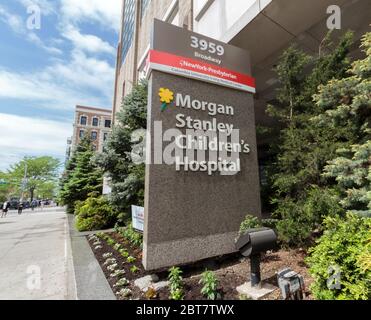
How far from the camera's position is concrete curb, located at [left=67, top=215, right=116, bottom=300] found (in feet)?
11.8

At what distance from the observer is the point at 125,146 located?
9.77 meters

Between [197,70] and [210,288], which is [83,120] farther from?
[210,288]

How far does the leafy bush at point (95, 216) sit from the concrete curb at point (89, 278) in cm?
390

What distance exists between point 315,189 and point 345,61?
3084 millimetres

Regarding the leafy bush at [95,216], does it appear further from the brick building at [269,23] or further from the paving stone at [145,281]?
the brick building at [269,23]

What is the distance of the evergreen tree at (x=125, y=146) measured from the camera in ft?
28.2

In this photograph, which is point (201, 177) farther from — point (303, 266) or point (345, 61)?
point (345, 61)

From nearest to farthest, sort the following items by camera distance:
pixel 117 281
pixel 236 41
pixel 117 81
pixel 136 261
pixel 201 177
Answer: pixel 117 281 → pixel 201 177 → pixel 136 261 → pixel 236 41 → pixel 117 81

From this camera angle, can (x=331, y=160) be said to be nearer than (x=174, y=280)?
No

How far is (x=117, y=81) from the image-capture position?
76.9 feet

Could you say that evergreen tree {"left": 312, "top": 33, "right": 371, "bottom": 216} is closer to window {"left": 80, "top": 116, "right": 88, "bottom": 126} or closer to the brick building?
the brick building

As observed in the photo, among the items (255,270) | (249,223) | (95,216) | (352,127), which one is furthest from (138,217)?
(95,216)

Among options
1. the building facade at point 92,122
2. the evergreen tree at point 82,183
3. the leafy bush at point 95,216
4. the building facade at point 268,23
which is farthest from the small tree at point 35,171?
the building facade at point 268,23

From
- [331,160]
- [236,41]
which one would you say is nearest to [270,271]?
[331,160]
